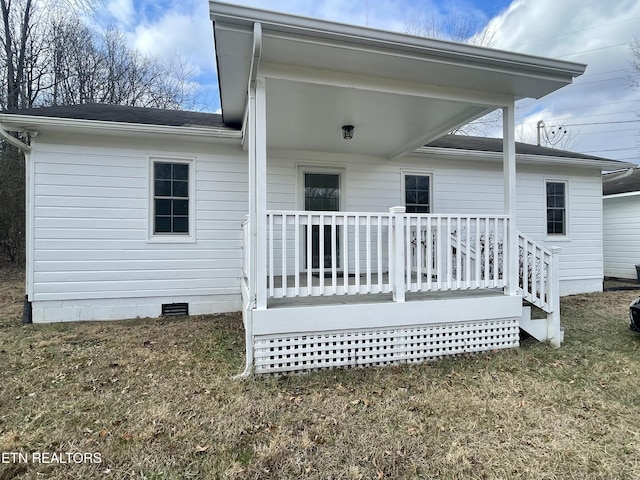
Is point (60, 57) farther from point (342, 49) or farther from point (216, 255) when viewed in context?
point (342, 49)

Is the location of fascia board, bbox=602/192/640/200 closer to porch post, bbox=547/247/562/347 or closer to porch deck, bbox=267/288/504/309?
porch post, bbox=547/247/562/347

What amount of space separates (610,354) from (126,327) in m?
6.33

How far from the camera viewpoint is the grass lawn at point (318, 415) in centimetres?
212

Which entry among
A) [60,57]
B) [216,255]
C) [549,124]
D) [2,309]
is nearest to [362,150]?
[216,255]

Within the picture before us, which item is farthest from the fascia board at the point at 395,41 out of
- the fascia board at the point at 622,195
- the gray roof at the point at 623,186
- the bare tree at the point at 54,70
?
the bare tree at the point at 54,70

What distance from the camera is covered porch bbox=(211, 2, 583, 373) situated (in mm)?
3219

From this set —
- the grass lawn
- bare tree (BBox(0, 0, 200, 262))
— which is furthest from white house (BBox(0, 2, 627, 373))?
bare tree (BBox(0, 0, 200, 262))

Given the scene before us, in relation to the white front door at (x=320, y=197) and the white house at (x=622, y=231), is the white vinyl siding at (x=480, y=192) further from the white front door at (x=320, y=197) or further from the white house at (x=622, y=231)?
the white house at (x=622, y=231)

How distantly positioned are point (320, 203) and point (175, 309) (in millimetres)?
3154

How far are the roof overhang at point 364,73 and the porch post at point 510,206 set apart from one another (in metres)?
0.27

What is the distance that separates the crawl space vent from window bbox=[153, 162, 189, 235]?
1206 mm

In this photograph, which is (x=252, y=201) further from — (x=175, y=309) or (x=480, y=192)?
(x=480, y=192)

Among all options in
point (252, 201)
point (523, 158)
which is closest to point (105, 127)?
point (252, 201)

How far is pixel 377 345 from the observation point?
3693 mm
